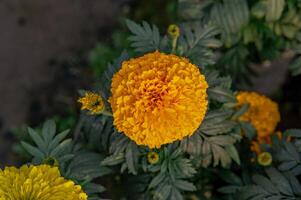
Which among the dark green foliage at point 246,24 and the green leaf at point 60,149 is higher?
the dark green foliage at point 246,24

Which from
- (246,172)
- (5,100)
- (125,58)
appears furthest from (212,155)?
(5,100)

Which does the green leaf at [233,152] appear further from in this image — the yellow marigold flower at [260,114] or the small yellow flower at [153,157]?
the small yellow flower at [153,157]

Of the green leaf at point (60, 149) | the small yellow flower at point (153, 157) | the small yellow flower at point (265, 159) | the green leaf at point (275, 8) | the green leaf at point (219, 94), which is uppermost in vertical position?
the green leaf at point (275, 8)

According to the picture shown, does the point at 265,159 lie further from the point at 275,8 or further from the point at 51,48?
the point at 51,48

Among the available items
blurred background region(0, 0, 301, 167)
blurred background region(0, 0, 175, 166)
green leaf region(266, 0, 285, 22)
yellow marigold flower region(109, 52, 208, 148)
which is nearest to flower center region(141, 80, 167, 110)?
yellow marigold flower region(109, 52, 208, 148)

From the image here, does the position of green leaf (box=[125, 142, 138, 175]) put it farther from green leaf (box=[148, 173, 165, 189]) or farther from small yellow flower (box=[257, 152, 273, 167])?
small yellow flower (box=[257, 152, 273, 167])

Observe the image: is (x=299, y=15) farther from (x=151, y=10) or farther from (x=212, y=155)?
(x=151, y=10)

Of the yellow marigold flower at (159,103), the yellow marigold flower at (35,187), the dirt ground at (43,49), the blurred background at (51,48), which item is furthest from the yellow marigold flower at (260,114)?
the dirt ground at (43,49)
